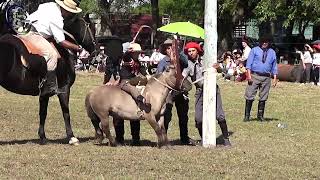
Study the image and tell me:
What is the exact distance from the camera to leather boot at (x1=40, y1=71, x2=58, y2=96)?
1058cm

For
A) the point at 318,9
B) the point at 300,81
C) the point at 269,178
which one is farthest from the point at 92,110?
the point at 318,9

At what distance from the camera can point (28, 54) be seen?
1034cm

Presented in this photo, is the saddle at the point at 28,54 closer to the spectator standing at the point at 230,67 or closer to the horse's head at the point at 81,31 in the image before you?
the horse's head at the point at 81,31

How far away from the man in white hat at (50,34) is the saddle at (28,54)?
0.08m

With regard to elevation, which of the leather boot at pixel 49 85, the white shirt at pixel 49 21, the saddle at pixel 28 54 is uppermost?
the white shirt at pixel 49 21

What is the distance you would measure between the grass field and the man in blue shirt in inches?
26.2

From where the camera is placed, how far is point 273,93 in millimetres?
25047

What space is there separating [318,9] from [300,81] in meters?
5.33

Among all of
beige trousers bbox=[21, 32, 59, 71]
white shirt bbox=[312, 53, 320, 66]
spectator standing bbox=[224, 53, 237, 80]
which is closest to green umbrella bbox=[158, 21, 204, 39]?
beige trousers bbox=[21, 32, 59, 71]

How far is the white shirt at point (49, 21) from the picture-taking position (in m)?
10.5

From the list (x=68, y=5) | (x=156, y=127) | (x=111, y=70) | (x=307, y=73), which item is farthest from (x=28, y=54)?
(x=307, y=73)

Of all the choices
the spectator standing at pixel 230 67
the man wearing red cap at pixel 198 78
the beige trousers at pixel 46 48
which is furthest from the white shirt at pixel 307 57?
the beige trousers at pixel 46 48

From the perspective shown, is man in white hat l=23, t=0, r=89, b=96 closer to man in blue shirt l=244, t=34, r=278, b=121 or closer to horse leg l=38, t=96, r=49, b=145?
horse leg l=38, t=96, r=49, b=145

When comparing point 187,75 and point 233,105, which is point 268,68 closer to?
point 233,105
